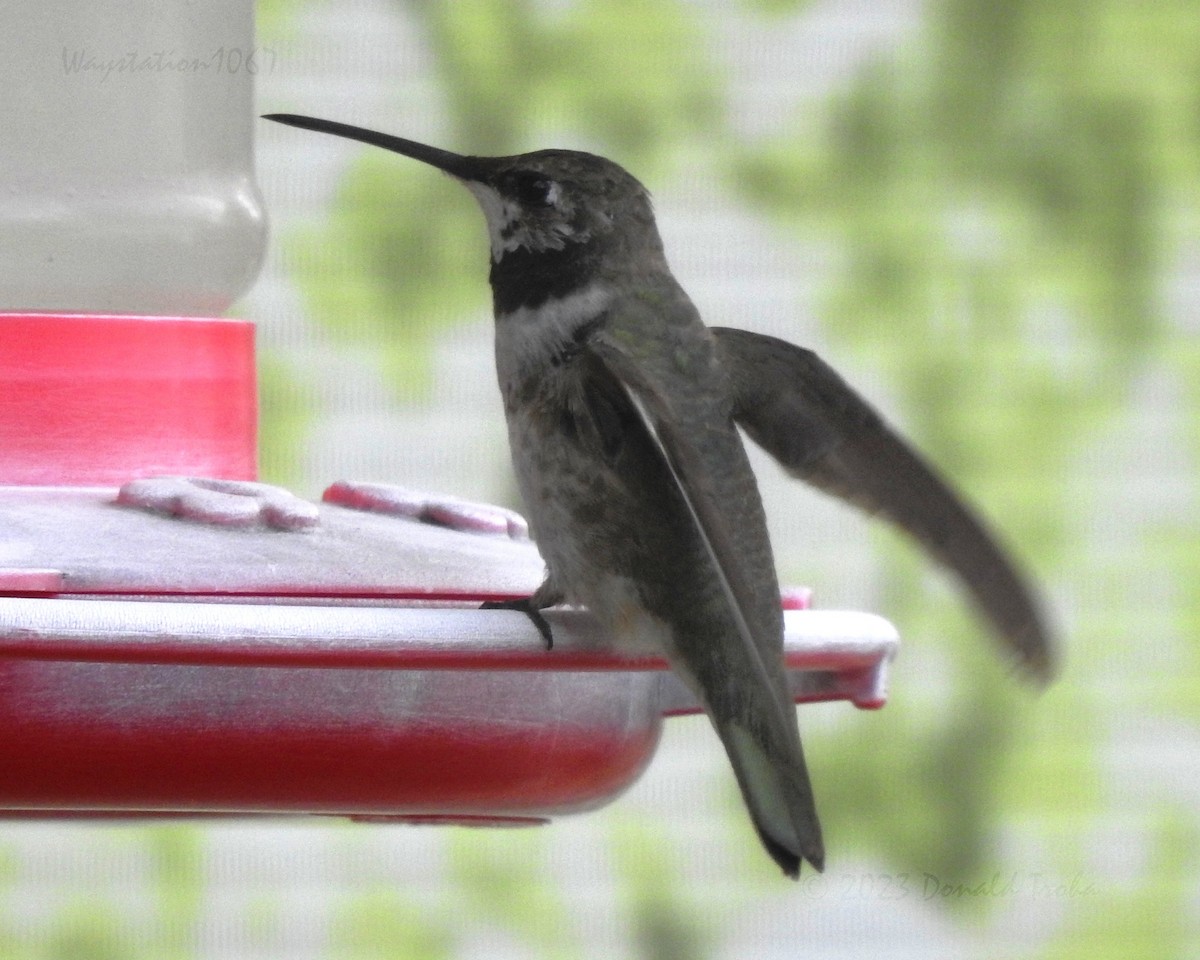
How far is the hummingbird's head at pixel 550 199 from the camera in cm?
218

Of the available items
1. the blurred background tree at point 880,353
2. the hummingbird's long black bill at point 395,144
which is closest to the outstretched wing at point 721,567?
the hummingbird's long black bill at point 395,144

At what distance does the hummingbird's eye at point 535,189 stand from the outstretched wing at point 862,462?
25cm

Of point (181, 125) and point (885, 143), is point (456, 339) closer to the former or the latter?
point (885, 143)

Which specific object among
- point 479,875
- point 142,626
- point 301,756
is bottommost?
point 479,875

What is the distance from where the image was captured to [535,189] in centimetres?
218

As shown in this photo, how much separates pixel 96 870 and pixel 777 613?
309cm

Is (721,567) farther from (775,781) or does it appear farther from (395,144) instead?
(395,144)

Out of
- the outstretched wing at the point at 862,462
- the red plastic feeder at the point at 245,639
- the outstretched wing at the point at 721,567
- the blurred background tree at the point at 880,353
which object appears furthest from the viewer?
the blurred background tree at the point at 880,353

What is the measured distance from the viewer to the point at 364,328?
15.2 ft

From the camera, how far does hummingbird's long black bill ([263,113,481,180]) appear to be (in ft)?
6.79

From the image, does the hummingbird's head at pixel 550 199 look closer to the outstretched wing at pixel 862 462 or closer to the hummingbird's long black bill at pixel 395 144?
the hummingbird's long black bill at pixel 395 144

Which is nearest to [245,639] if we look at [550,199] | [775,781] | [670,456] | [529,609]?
[529,609]

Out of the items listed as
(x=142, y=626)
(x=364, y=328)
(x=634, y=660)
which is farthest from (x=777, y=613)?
(x=364, y=328)

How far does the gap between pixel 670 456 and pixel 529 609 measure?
18 cm
